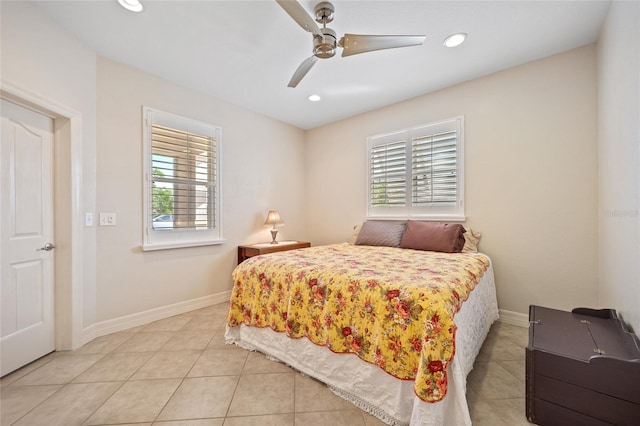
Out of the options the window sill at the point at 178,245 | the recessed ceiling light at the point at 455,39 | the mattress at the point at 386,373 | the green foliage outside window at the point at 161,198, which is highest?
the recessed ceiling light at the point at 455,39

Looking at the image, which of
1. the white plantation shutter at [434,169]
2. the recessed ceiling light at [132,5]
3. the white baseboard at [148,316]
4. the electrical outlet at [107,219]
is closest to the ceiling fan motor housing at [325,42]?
the recessed ceiling light at [132,5]

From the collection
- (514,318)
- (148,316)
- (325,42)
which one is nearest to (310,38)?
(325,42)

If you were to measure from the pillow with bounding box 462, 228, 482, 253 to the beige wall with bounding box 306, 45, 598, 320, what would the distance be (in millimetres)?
86

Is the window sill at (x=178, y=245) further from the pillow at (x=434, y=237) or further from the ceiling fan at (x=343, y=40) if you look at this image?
the ceiling fan at (x=343, y=40)

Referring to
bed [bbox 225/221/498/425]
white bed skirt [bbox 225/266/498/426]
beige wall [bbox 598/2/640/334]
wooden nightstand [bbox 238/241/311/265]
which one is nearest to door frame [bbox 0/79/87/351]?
bed [bbox 225/221/498/425]

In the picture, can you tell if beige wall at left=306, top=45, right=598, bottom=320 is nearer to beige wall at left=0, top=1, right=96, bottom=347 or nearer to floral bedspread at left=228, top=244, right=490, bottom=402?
floral bedspread at left=228, top=244, right=490, bottom=402

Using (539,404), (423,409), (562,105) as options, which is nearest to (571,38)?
(562,105)

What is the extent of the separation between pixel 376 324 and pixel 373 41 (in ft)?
6.04

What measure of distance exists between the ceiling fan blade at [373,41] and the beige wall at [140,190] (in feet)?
7.22

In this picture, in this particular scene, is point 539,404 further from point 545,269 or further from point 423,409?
point 545,269

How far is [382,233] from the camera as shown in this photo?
3236mm

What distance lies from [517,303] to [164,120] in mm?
4269

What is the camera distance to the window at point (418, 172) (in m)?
A: 3.06

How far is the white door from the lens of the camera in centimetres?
180
